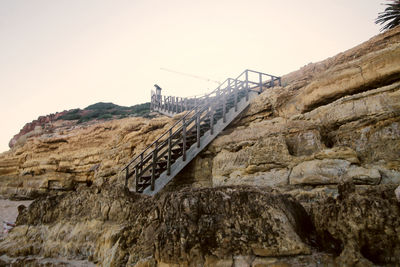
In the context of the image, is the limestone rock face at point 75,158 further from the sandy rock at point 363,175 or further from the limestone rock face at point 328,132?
the sandy rock at point 363,175

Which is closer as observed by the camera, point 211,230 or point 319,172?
point 211,230

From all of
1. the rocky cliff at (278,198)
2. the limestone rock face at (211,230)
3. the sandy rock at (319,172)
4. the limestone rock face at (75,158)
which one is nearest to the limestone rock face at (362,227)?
the rocky cliff at (278,198)

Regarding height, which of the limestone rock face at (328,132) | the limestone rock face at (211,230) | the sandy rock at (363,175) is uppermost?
the limestone rock face at (328,132)

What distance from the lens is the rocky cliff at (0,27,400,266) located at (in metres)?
3.21

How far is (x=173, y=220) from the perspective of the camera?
3.80 metres

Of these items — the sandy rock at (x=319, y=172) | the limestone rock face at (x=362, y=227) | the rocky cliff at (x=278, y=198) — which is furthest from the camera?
the sandy rock at (x=319, y=172)

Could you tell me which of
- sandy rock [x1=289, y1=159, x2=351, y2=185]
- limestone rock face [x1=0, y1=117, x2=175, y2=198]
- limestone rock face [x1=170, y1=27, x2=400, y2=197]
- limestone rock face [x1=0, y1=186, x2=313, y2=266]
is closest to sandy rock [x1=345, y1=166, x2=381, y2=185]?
limestone rock face [x1=170, y1=27, x2=400, y2=197]

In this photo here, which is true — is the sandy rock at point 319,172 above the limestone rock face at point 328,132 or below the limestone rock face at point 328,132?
below

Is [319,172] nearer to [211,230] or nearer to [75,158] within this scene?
[211,230]

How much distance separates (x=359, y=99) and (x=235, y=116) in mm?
4345

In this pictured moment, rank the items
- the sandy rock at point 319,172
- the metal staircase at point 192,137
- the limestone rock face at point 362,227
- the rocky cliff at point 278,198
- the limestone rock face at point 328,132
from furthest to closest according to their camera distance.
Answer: the metal staircase at point 192,137, the sandy rock at point 319,172, the limestone rock face at point 328,132, the rocky cliff at point 278,198, the limestone rock face at point 362,227

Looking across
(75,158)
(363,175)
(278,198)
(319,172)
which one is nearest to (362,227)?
(278,198)

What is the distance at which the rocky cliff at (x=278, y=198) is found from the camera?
126 inches

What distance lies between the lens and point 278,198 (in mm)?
3877
